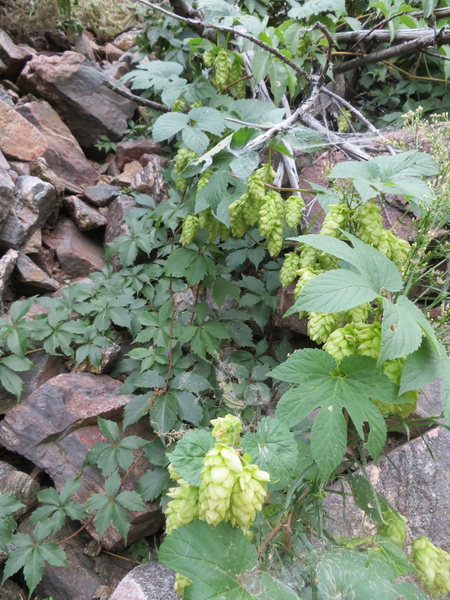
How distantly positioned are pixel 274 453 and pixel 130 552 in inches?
55.2

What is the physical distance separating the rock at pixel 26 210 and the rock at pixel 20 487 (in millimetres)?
1361

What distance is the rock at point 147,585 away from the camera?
1523 mm

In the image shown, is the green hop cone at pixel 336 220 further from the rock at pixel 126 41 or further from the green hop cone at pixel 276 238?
the rock at pixel 126 41

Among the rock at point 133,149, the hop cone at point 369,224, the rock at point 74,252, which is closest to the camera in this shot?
the hop cone at point 369,224

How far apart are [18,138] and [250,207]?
7.47 feet

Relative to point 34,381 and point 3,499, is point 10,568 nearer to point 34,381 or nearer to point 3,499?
point 3,499

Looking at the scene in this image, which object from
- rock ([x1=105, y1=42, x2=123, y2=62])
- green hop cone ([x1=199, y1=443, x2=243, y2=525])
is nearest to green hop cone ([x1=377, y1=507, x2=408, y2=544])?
green hop cone ([x1=199, y1=443, x2=243, y2=525])

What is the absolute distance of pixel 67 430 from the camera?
208cm

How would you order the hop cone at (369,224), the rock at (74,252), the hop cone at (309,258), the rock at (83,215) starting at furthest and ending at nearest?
the rock at (83,215)
the rock at (74,252)
the hop cone at (309,258)
the hop cone at (369,224)

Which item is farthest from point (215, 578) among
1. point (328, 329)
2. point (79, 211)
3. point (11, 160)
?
point (11, 160)

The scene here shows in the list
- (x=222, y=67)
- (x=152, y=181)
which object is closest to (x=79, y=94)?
(x=152, y=181)

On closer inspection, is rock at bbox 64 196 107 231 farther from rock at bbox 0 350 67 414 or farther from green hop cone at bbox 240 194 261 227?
green hop cone at bbox 240 194 261 227

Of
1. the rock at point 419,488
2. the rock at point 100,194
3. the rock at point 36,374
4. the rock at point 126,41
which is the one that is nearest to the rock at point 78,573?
the rock at point 36,374

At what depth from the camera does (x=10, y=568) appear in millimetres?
1652
